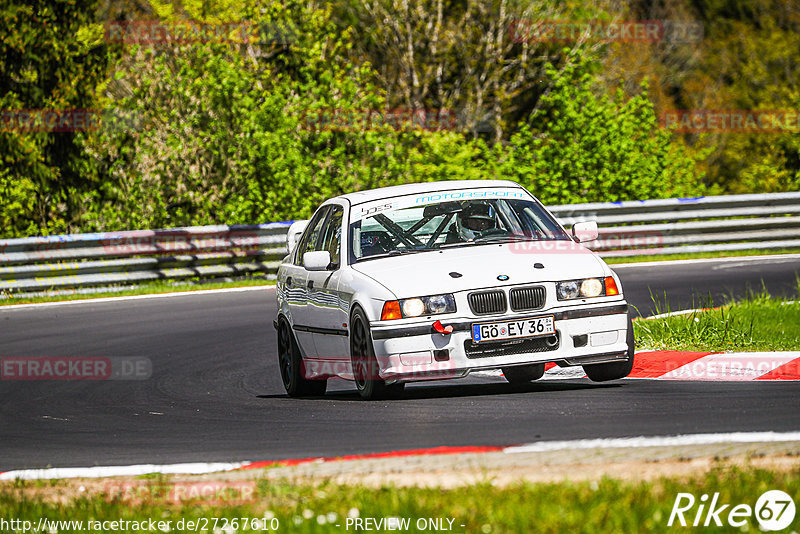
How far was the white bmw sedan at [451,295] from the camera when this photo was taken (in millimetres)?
8352

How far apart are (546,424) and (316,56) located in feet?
69.5

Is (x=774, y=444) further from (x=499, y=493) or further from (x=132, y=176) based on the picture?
(x=132, y=176)

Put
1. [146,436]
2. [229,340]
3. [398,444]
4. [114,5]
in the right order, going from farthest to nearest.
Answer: [114,5] → [229,340] → [146,436] → [398,444]

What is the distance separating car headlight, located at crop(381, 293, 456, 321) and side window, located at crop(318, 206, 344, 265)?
131 cm

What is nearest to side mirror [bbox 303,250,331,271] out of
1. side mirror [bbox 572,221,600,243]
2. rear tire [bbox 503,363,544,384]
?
rear tire [bbox 503,363,544,384]

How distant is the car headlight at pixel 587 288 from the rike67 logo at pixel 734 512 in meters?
3.73

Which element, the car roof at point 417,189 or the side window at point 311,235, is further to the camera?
the side window at point 311,235

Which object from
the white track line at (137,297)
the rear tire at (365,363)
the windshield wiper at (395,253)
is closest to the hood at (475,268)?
the windshield wiper at (395,253)

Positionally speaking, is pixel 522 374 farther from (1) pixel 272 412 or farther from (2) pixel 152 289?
(2) pixel 152 289

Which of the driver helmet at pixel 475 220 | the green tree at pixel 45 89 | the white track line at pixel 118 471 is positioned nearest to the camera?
the white track line at pixel 118 471

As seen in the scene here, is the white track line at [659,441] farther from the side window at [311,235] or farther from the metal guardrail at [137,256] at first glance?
the metal guardrail at [137,256]

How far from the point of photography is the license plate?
27.3ft

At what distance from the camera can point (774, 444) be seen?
5.95 metres

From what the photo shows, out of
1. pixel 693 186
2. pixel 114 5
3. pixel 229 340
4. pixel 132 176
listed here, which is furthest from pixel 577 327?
pixel 114 5
